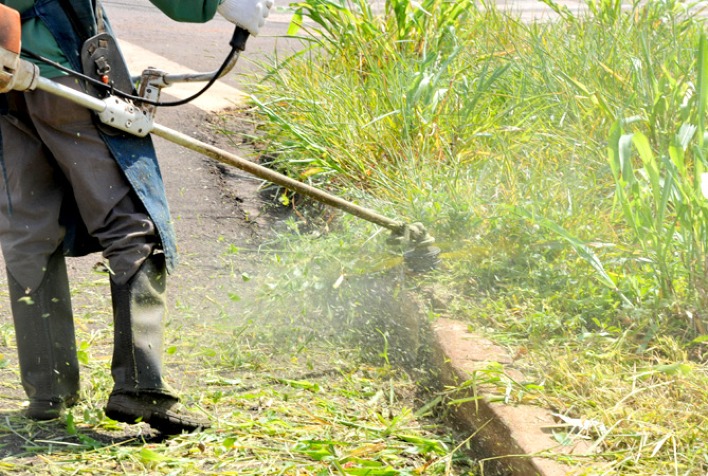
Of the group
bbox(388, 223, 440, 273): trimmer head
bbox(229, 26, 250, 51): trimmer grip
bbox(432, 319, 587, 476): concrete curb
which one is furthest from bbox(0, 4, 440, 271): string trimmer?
bbox(432, 319, 587, 476): concrete curb

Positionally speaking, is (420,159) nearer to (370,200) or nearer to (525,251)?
(370,200)

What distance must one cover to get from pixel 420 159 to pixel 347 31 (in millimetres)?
1202

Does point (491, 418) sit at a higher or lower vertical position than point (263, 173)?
lower

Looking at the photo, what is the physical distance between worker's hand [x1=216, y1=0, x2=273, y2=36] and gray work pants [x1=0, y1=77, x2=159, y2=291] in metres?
0.44

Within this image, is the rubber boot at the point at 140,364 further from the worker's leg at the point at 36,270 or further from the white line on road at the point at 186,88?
the white line on road at the point at 186,88

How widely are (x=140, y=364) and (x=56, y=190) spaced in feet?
1.75

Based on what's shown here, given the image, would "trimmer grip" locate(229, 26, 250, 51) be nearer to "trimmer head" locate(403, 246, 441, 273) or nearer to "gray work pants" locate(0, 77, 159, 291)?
"gray work pants" locate(0, 77, 159, 291)

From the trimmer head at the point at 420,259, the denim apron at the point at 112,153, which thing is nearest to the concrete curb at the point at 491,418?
the trimmer head at the point at 420,259

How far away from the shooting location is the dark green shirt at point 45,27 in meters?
2.61

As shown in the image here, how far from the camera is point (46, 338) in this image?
286cm

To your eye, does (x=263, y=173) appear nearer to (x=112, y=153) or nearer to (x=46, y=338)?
(x=112, y=153)

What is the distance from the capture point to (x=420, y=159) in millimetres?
4332

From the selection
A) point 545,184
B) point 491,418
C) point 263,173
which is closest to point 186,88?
point 545,184

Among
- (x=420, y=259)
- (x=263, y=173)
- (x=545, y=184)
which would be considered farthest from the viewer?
(x=545, y=184)
